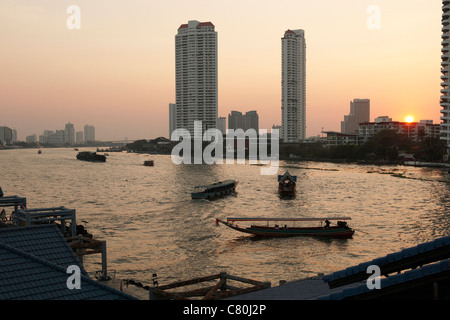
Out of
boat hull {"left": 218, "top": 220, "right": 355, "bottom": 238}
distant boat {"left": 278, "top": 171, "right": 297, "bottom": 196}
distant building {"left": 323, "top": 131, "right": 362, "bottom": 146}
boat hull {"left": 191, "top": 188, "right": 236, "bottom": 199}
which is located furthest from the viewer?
distant building {"left": 323, "top": 131, "right": 362, "bottom": 146}

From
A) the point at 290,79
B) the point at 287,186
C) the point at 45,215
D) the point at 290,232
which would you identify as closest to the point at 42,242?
the point at 45,215

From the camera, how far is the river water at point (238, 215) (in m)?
23.1

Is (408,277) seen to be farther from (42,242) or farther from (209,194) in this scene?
(209,194)

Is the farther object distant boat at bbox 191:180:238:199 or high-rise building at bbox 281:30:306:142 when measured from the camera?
high-rise building at bbox 281:30:306:142

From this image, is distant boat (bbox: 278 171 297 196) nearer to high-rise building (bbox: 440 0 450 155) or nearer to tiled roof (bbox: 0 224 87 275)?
tiled roof (bbox: 0 224 87 275)

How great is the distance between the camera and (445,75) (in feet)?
321

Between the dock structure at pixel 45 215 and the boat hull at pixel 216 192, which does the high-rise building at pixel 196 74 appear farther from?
the dock structure at pixel 45 215

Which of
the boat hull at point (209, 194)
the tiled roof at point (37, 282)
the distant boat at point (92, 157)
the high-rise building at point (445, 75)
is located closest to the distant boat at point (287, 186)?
the boat hull at point (209, 194)

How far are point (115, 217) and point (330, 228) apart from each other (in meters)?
19.0

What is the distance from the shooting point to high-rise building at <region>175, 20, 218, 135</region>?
185m

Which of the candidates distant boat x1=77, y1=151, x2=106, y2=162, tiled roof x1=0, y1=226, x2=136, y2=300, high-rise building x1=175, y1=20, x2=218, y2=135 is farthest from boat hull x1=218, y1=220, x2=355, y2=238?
high-rise building x1=175, y1=20, x2=218, y2=135

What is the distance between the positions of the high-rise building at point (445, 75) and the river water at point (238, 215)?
3646cm

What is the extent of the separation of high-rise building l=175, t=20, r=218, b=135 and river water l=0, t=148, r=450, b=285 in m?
126
